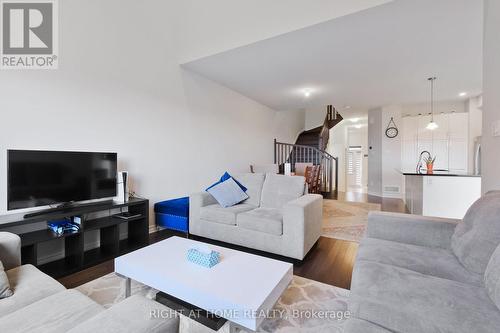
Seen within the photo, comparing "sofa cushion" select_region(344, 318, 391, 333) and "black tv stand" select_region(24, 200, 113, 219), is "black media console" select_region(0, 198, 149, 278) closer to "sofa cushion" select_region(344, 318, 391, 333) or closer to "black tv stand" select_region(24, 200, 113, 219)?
"black tv stand" select_region(24, 200, 113, 219)

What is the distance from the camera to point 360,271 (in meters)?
1.25

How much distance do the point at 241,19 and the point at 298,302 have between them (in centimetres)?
340

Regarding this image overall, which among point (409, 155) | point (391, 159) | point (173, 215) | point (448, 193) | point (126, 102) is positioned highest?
point (126, 102)

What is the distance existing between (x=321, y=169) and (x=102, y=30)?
548cm

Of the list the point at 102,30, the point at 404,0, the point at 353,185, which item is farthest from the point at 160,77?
the point at 353,185

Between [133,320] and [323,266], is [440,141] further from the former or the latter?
[133,320]

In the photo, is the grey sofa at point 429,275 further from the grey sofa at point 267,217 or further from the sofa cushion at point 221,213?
the sofa cushion at point 221,213

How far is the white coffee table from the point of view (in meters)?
1.15

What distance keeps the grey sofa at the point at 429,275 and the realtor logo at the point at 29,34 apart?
328cm

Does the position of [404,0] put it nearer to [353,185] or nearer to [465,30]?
[465,30]

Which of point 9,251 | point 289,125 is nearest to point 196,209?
point 9,251

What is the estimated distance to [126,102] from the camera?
298 centimetres

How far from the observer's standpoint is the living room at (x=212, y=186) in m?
1.12

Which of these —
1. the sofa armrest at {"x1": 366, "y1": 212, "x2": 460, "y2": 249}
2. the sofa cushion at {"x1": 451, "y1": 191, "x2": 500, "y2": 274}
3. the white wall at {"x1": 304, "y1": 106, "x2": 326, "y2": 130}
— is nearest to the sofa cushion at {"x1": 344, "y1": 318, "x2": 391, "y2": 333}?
the sofa cushion at {"x1": 451, "y1": 191, "x2": 500, "y2": 274}
